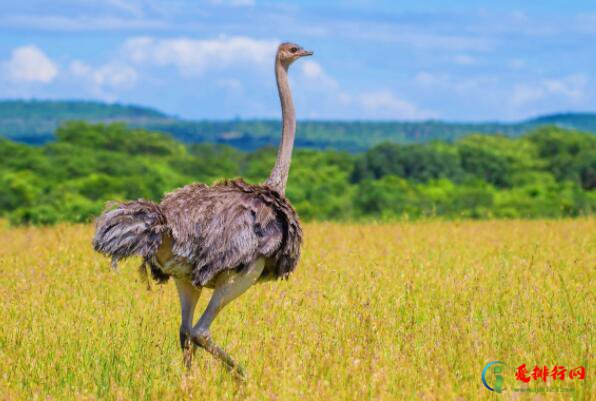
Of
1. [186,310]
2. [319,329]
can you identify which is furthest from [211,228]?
[319,329]

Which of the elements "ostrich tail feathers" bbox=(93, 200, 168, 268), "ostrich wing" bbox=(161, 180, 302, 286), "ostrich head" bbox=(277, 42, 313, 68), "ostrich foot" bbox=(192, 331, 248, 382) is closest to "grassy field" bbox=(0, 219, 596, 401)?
"ostrich foot" bbox=(192, 331, 248, 382)

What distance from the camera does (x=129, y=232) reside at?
Answer: 5234 mm

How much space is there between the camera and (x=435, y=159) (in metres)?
54.1

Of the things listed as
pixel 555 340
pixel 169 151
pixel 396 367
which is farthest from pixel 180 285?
pixel 169 151

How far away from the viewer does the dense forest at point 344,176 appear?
85.6ft

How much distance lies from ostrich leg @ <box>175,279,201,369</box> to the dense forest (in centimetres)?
578

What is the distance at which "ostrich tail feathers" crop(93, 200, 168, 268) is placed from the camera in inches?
206

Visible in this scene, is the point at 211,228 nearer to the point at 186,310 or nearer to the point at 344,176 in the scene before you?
the point at 186,310

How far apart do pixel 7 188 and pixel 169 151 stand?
133 feet

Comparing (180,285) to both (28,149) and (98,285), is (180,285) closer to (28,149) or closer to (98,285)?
(98,285)

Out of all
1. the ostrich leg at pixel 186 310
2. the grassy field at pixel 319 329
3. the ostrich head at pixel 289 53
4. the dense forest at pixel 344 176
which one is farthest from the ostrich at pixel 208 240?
the dense forest at pixel 344 176

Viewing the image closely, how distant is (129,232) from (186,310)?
758 millimetres

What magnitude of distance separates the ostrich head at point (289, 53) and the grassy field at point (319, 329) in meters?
1.74

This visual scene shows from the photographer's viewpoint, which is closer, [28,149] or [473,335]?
[473,335]
